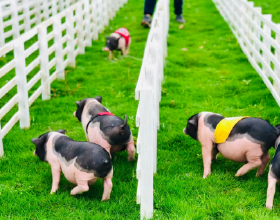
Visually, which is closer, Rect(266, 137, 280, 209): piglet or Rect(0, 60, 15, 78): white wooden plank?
Rect(266, 137, 280, 209): piglet

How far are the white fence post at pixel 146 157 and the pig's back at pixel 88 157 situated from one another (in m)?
0.44

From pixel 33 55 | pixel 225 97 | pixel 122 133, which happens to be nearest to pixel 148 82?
pixel 122 133

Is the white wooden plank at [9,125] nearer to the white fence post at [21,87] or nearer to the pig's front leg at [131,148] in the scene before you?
the white fence post at [21,87]

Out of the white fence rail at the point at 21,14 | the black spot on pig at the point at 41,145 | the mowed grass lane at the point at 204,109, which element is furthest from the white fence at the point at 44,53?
the mowed grass lane at the point at 204,109

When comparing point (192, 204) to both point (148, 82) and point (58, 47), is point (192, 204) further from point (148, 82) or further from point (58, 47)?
point (58, 47)

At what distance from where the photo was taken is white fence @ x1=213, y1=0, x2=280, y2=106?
671 centimetres

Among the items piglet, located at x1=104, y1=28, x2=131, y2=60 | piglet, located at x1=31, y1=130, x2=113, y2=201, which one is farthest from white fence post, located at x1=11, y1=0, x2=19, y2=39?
piglet, located at x1=31, y1=130, x2=113, y2=201

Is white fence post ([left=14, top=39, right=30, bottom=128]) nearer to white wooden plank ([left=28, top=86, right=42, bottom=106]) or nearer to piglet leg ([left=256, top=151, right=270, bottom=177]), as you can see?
white wooden plank ([left=28, top=86, right=42, bottom=106])

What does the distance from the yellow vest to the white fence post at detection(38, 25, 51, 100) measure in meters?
3.65

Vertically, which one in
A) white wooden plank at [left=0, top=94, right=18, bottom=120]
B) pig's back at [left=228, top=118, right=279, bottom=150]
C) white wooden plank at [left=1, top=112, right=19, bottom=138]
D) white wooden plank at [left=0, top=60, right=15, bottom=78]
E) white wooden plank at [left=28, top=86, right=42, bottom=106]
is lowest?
white wooden plank at [left=28, top=86, right=42, bottom=106]

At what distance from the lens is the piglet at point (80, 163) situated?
13.1 ft

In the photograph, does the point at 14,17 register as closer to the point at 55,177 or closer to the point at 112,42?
the point at 112,42

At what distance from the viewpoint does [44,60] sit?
285 inches

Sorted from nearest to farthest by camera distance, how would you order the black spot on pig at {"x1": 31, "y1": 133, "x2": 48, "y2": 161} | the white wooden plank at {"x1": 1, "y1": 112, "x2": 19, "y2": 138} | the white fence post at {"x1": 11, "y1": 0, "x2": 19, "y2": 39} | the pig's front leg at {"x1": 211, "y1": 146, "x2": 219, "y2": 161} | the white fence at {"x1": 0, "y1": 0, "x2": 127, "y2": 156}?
1. the black spot on pig at {"x1": 31, "y1": 133, "x2": 48, "y2": 161}
2. the pig's front leg at {"x1": 211, "y1": 146, "x2": 219, "y2": 161}
3. the white wooden plank at {"x1": 1, "y1": 112, "x2": 19, "y2": 138}
4. the white fence at {"x1": 0, "y1": 0, "x2": 127, "y2": 156}
5. the white fence post at {"x1": 11, "y1": 0, "x2": 19, "y2": 39}
